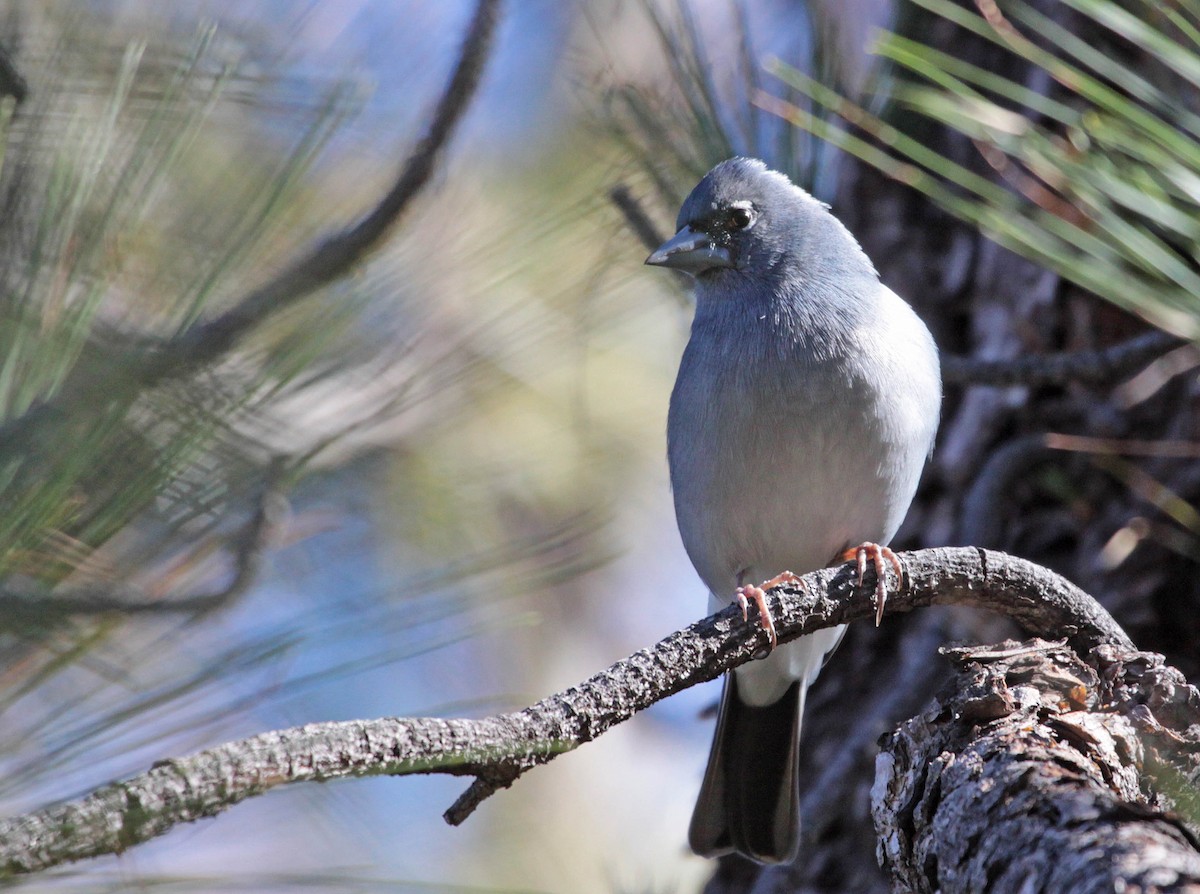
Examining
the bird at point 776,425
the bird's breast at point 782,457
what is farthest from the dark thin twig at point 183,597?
the bird's breast at point 782,457

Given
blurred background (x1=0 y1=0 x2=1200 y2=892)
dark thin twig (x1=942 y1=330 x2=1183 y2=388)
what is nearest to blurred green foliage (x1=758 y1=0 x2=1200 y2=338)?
blurred background (x1=0 y1=0 x2=1200 y2=892)

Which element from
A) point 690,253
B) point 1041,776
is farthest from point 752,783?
point 1041,776

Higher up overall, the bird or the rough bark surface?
the bird

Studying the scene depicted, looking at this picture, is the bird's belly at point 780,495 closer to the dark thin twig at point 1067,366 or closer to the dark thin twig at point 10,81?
the dark thin twig at point 1067,366

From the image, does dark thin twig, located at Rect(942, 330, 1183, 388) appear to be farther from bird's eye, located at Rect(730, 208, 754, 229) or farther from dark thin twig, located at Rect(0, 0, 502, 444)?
dark thin twig, located at Rect(0, 0, 502, 444)

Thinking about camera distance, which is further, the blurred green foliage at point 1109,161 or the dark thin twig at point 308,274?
the blurred green foliage at point 1109,161

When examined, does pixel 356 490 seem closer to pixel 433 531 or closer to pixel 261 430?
pixel 261 430

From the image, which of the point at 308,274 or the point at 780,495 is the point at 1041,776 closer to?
the point at 308,274

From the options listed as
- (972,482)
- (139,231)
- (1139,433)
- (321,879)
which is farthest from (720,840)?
(139,231)
